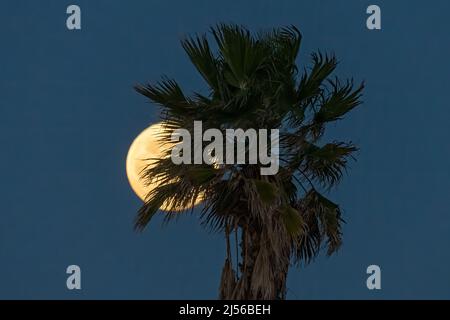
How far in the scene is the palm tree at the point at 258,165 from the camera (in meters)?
16.7

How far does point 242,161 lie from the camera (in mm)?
16844

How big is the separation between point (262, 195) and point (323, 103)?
5.40ft

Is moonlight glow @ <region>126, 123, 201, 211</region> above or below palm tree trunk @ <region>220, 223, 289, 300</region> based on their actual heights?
above

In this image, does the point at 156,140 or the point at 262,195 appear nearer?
the point at 262,195

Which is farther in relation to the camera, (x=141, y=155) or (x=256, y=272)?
(x=141, y=155)

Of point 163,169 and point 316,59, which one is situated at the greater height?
point 316,59

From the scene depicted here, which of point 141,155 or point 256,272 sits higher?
point 141,155

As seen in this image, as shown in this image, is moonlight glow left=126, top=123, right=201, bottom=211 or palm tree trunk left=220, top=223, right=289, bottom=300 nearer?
palm tree trunk left=220, top=223, right=289, bottom=300

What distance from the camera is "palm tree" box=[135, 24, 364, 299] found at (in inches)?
656

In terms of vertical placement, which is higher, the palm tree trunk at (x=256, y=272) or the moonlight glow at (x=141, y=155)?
the moonlight glow at (x=141, y=155)

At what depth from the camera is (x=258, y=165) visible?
1703cm
